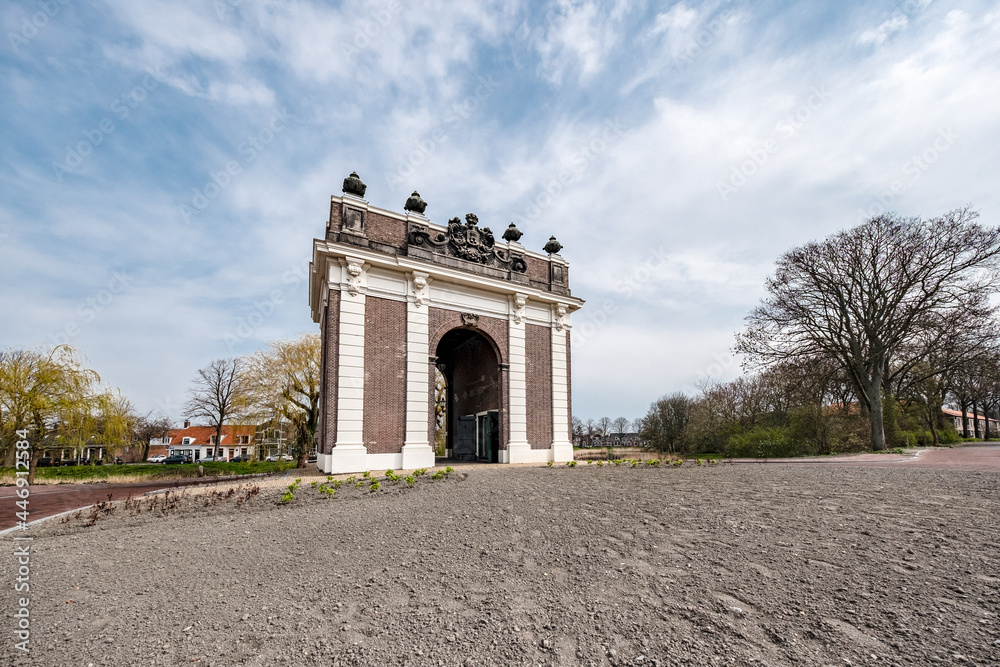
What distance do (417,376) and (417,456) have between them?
284 centimetres

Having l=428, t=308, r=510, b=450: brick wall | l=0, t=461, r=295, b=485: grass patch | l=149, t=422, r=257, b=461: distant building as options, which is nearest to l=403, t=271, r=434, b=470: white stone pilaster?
l=428, t=308, r=510, b=450: brick wall

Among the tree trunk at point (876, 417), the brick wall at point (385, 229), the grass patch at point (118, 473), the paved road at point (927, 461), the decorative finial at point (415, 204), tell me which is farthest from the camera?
the grass patch at point (118, 473)

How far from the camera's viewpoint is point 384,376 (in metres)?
16.7

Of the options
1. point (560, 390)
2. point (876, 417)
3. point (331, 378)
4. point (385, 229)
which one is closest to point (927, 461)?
point (876, 417)

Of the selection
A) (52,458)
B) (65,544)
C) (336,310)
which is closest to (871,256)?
(336,310)

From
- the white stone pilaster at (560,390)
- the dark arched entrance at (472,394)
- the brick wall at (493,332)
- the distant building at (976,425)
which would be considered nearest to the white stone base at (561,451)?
the white stone pilaster at (560,390)

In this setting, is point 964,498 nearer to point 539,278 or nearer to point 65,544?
point 65,544

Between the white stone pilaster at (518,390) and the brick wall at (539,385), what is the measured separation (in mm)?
297

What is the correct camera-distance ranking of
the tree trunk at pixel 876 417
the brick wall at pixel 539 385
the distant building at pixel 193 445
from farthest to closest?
the distant building at pixel 193 445 → the tree trunk at pixel 876 417 → the brick wall at pixel 539 385

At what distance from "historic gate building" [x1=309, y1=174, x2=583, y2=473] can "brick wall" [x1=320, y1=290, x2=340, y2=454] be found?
1.7 inches

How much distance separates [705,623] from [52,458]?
50621mm

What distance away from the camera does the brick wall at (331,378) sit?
1551 centimetres

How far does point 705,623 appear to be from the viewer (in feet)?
11.4

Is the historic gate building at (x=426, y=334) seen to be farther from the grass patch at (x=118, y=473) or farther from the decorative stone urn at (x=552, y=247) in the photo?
the grass patch at (x=118, y=473)
